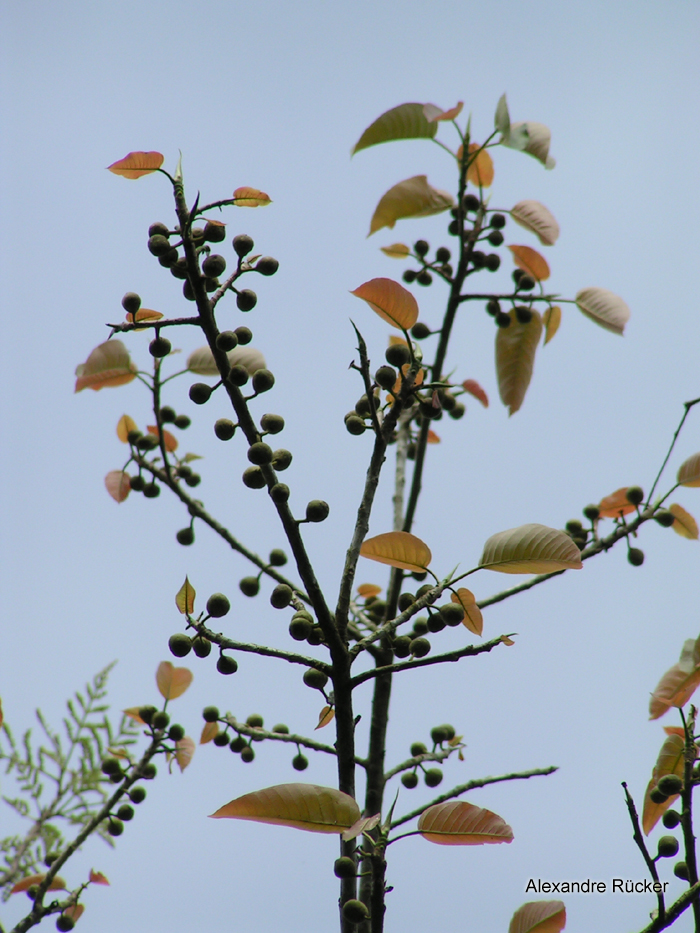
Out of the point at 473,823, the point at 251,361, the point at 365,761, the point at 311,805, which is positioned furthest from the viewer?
the point at 251,361

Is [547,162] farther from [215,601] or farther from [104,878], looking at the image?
[104,878]

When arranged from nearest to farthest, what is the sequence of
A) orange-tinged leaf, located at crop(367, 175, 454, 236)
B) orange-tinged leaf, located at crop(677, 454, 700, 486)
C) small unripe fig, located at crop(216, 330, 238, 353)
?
small unripe fig, located at crop(216, 330, 238, 353) → orange-tinged leaf, located at crop(677, 454, 700, 486) → orange-tinged leaf, located at crop(367, 175, 454, 236)

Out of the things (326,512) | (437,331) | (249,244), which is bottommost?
(326,512)

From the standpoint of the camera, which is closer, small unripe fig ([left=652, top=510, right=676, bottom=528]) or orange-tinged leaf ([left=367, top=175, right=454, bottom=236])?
small unripe fig ([left=652, top=510, right=676, bottom=528])

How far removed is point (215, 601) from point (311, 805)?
35cm

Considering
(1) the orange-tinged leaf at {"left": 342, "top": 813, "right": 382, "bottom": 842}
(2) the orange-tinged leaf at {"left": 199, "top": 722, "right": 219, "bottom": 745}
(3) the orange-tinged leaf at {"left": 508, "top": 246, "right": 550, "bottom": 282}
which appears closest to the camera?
(1) the orange-tinged leaf at {"left": 342, "top": 813, "right": 382, "bottom": 842}

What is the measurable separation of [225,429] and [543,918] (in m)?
1.07

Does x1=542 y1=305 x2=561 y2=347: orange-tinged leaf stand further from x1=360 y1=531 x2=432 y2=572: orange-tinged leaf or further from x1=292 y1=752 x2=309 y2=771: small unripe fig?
x1=292 y1=752 x2=309 y2=771: small unripe fig

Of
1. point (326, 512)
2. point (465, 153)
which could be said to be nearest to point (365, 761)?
point (326, 512)

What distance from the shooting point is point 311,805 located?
3.89 feet

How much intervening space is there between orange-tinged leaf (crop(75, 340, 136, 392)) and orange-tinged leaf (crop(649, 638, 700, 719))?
1.44 metres

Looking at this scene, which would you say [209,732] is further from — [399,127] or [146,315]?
[399,127]

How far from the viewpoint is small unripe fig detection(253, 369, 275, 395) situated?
1.31 meters

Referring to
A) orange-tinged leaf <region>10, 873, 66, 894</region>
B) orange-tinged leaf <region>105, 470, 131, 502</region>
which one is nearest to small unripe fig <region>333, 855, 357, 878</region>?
orange-tinged leaf <region>10, 873, 66, 894</region>
